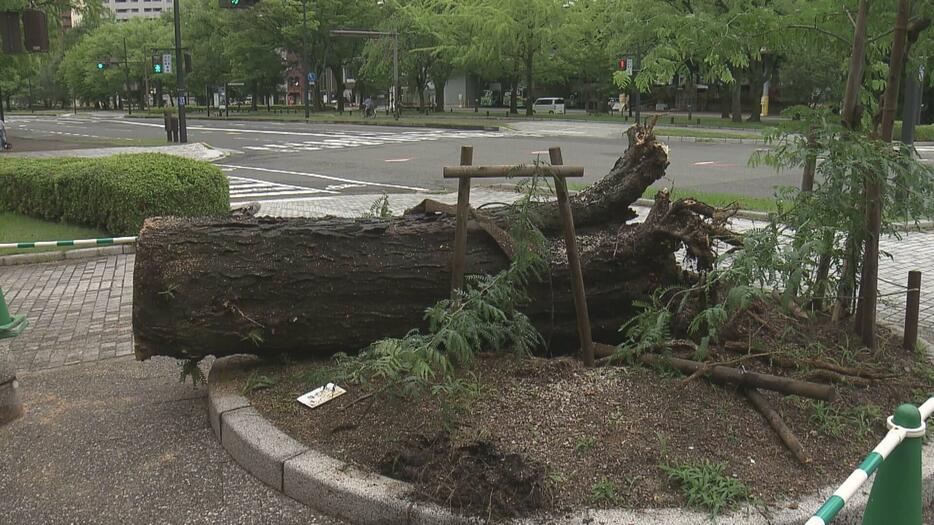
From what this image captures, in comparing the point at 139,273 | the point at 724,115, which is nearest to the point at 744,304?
the point at 139,273

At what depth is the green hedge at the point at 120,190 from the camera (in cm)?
942

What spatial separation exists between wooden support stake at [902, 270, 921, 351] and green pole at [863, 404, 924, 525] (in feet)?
8.42

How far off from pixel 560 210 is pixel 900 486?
7.41 feet

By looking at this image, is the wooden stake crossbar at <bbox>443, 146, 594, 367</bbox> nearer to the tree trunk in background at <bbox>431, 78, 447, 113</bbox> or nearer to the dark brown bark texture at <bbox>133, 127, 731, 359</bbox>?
the dark brown bark texture at <bbox>133, 127, 731, 359</bbox>

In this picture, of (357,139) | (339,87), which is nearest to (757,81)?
(357,139)

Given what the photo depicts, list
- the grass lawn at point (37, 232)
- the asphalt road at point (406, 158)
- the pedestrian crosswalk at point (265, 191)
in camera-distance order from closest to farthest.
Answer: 1. the grass lawn at point (37, 232)
2. the pedestrian crosswalk at point (265, 191)
3. the asphalt road at point (406, 158)

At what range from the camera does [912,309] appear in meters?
4.77

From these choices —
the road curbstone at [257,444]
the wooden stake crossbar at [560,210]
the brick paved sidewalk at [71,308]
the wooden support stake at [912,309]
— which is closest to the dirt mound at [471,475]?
the road curbstone at [257,444]

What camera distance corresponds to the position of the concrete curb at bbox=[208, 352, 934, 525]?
3.07 m

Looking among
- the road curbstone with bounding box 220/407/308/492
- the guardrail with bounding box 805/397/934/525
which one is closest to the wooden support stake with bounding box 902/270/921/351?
the guardrail with bounding box 805/397/934/525

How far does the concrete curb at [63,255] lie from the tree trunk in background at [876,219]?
7.70 metres

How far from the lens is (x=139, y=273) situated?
422 cm

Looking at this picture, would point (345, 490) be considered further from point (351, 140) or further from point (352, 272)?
point (351, 140)

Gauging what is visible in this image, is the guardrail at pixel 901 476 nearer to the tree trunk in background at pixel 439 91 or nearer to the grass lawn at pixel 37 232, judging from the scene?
the grass lawn at pixel 37 232
